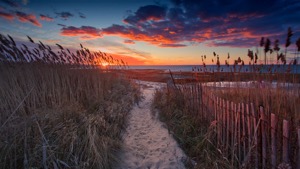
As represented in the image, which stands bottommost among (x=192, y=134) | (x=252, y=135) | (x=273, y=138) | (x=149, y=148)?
(x=149, y=148)

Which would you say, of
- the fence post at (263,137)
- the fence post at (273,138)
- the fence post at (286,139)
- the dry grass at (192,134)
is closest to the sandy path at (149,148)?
the dry grass at (192,134)

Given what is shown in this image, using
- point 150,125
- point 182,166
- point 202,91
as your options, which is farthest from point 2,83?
point 202,91

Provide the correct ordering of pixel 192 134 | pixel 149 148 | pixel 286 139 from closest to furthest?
pixel 286 139, pixel 149 148, pixel 192 134

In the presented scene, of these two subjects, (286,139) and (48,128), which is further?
(48,128)

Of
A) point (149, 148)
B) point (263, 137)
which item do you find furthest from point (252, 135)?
point (149, 148)

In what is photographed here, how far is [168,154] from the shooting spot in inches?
136

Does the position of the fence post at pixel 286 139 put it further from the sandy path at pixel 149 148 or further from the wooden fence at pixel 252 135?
the sandy path at pixel 149 148

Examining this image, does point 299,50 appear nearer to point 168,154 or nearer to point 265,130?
point 265,130

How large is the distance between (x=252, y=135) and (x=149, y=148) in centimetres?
212

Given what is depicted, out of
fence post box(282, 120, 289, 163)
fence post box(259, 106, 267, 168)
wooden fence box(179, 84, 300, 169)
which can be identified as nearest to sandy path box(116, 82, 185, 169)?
wooden fence box(179, 84, 300, 169)

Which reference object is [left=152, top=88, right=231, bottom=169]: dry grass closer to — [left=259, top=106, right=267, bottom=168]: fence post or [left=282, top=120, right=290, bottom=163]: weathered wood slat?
[left=259, top=106, right=267, bottom=168]: fence post

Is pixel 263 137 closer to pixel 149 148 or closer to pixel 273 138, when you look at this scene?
pixel 273 138

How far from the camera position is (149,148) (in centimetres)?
376

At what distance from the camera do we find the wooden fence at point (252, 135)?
2.06m
